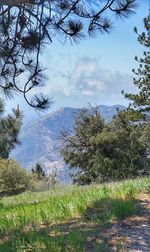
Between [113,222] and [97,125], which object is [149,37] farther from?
[113,222]

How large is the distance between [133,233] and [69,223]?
101 centimetres

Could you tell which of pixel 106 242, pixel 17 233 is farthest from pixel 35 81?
pixel 106 242

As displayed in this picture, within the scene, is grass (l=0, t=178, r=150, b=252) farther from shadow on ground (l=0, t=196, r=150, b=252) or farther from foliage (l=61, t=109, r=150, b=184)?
foliage (l=61, t=109, r=150, b=184)

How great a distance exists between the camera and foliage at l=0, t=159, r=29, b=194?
40.1 meters

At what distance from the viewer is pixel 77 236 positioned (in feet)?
19.1

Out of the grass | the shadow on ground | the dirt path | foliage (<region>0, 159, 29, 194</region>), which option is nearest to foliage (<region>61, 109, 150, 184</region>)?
foliage (<region>0, 159, 29, 194</region>)

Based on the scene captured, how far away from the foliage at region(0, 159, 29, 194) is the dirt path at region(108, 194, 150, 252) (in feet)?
106

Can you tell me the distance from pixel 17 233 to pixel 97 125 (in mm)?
44209

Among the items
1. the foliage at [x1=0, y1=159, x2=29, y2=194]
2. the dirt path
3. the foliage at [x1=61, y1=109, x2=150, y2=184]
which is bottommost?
the dirt path

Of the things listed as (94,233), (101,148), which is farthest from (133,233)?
(101,148)

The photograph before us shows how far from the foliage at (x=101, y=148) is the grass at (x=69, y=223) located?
36918mm

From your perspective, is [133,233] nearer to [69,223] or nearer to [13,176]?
[69,223]

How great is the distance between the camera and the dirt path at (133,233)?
5.68 meters

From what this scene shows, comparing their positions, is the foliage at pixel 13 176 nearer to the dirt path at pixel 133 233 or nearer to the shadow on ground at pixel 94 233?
the shadow on ground at pixel 94 233
